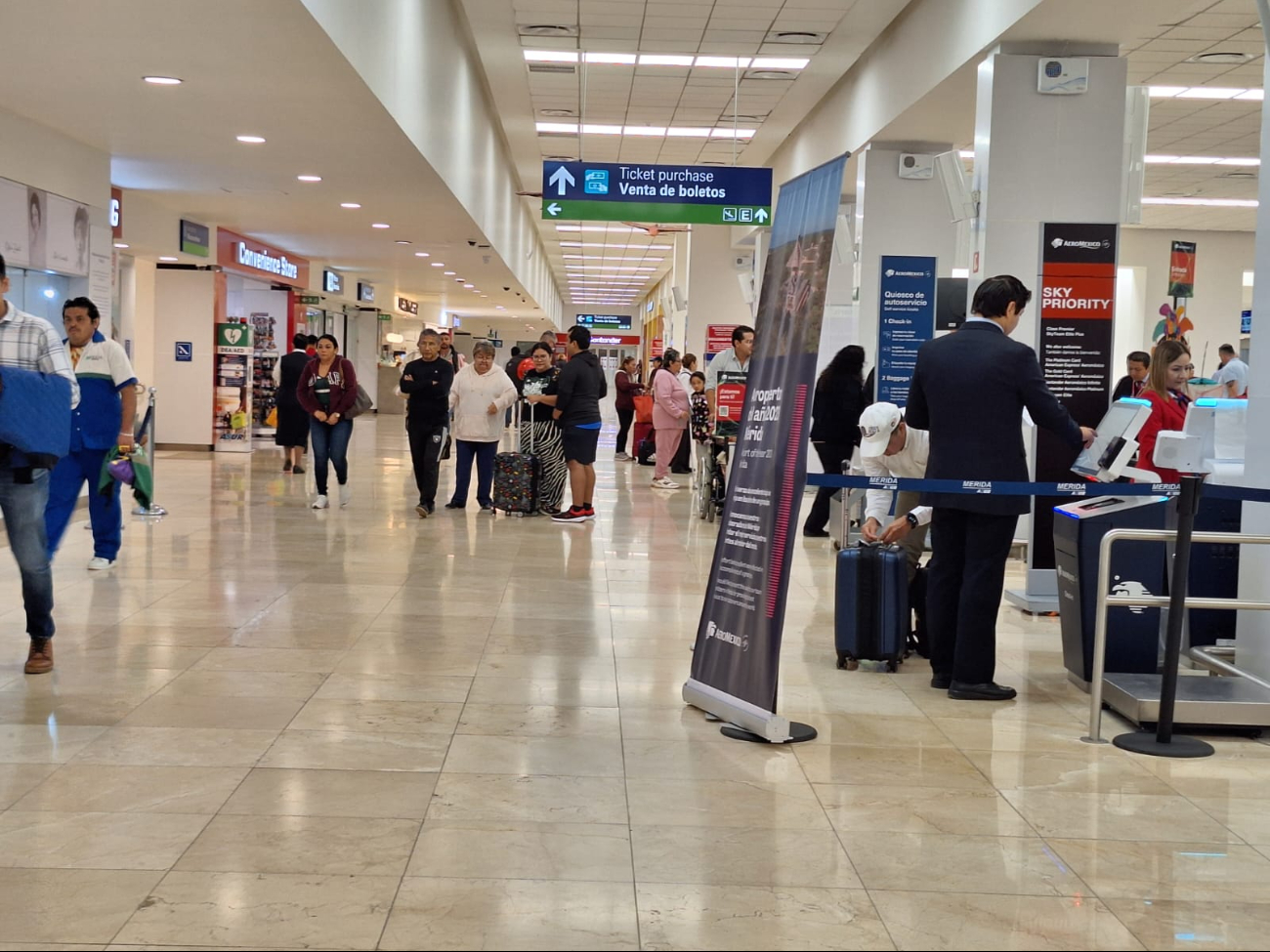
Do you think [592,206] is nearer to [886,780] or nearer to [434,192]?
[434,192]

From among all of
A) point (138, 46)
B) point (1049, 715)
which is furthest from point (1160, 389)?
point (138, 46)

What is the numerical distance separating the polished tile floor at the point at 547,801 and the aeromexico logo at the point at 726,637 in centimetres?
32

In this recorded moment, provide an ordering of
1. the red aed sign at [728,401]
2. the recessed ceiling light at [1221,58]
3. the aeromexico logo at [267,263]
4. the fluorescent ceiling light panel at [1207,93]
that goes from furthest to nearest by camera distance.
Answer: the aeromexico logo at [267,263]
the fluorescent ceiling light panel at [1207,93]
the red aed sign at [728,401]
the recessed ceiling light at [1221,58]

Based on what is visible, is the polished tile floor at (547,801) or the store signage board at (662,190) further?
the store signage board at (662,190)

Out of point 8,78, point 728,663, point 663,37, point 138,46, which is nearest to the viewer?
point 728,663

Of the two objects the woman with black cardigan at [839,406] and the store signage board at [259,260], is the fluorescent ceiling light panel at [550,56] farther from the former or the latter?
the store signage board at [259,260]

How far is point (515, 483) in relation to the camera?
11.4 meters

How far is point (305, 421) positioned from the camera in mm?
14789

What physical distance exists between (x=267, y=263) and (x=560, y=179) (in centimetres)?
780

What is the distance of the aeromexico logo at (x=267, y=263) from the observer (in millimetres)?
18141

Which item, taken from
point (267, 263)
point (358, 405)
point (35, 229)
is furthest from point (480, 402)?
point (267, 263)

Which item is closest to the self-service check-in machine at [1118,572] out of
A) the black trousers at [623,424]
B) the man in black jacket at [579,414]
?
the man in black jacket at [579,414]

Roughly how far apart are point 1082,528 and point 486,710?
2.48m

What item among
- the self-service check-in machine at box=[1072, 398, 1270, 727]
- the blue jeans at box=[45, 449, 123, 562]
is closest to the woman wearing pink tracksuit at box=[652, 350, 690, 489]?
the blue jeans at box=[45, 449, 123, 562]
